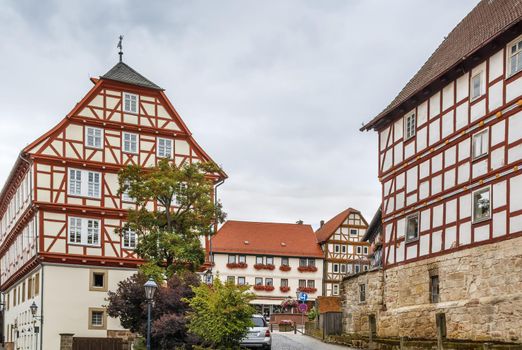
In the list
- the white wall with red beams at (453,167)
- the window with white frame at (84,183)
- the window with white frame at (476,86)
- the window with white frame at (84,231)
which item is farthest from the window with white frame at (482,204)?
the window with white frame at (84,183)

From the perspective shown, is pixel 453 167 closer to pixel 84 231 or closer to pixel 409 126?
pixel 409 126

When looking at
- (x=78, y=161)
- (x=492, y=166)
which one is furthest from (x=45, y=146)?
(x=492, y=166)

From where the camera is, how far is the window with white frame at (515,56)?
26828mm

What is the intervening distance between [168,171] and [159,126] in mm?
12539

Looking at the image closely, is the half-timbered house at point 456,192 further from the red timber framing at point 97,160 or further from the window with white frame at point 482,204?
the red timber framing at point 97,160

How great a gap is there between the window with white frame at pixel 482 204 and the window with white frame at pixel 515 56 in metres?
4.06

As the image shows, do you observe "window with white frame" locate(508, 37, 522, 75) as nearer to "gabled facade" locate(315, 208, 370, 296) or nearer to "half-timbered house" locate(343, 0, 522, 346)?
"half-timbered house" locate(343, 0, 522, 346)

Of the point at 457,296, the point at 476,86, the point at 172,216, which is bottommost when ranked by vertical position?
the point at 457,296

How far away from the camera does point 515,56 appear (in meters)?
27.1

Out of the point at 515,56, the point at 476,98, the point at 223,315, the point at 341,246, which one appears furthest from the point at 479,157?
the point at 341,246

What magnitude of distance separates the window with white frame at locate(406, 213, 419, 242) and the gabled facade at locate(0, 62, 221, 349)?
14.8 meters

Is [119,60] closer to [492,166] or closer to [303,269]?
[492,166]

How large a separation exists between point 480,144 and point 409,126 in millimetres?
6222

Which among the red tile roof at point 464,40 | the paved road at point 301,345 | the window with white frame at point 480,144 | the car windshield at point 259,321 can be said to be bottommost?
the paved road at point 301,345
